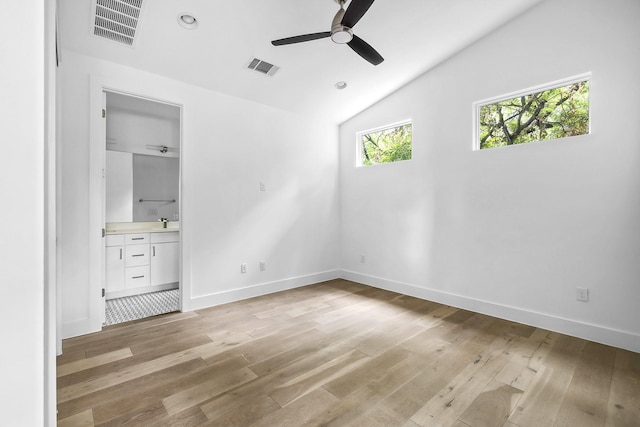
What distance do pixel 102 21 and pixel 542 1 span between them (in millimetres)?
3934

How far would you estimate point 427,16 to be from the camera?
274cm

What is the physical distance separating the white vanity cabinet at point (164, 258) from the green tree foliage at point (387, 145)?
3066mm

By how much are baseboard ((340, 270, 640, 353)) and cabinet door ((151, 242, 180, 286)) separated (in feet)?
9.78

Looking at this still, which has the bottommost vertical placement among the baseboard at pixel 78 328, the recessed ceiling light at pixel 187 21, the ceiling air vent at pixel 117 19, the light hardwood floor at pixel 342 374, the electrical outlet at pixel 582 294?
the light hardwood floor at pixel 342 374

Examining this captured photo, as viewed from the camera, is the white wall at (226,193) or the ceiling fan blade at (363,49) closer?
the ceiling fan blade at (363,49)

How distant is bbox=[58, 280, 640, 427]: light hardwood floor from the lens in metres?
1.63

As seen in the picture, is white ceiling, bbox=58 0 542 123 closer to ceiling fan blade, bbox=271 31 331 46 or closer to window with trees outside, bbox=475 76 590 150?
ceiling fan blade, bbox=271 31 331 46

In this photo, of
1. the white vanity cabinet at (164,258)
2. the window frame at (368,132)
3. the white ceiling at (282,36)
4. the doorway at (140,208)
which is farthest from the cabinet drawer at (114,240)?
the window frame at (368,132)

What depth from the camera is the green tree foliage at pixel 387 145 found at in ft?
13.1

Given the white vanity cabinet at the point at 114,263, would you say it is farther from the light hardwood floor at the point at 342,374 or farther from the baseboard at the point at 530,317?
the baseboard at the point at 530,317

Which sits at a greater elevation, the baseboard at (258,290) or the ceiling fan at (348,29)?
the ceiling fan at (348,29)

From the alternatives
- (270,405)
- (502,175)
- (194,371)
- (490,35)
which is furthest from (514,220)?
(194,371)

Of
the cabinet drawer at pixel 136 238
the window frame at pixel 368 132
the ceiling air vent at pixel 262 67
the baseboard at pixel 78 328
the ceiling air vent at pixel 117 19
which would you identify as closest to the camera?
the ceiling air vent at pixel 117 19
